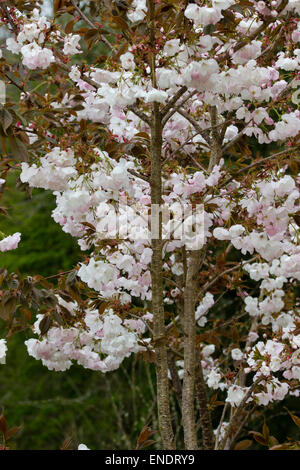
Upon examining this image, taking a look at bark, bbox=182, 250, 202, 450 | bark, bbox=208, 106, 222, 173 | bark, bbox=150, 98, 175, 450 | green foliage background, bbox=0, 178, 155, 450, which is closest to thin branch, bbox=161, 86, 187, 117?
bark, bbox=150, 98, 175, 450

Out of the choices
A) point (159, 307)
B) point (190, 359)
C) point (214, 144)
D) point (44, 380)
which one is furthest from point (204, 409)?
point (44, 380)

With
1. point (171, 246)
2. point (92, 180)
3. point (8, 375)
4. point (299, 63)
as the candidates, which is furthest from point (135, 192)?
point (8, 375)

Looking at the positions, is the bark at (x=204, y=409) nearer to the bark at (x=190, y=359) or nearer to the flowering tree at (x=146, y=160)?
the flowering tree at (x=146, y=160)

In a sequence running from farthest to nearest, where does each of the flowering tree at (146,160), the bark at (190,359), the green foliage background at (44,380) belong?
the green foliage background at (44,380) → the bark at (190,359) → the flowering tree at (146,160)

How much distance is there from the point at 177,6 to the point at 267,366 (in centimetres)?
124

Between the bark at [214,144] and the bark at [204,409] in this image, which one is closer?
the bark at [214,144]

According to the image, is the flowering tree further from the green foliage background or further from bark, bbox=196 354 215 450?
the green foliage background

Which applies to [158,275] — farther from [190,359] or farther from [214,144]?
[214,144]

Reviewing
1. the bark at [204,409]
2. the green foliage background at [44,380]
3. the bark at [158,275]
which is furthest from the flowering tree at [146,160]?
the green foliage background at [44,380]

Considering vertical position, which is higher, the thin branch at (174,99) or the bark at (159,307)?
the thin branch at (174,99)

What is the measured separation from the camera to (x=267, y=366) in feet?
6.81

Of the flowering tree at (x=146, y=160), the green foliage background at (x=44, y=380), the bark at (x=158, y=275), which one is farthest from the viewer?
the green foliage background at (x=44, y=380)

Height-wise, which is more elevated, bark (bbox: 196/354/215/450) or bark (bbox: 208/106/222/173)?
bark (bbox: 208/106/222/173)

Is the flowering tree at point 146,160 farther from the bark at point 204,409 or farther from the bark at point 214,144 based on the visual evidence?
the bark at point 204,409
